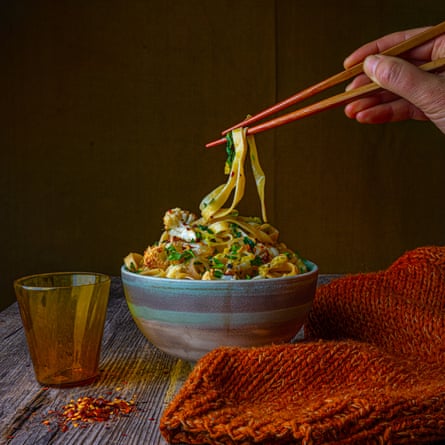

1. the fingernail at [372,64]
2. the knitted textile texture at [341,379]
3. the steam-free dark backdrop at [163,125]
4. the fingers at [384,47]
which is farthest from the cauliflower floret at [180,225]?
the steam-free dark backdrop at [163,125]

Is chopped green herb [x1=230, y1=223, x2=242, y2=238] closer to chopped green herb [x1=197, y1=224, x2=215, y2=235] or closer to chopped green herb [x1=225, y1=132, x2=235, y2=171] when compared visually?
chopped green herb [x1=197, y1=224, x2=215, y2=235]

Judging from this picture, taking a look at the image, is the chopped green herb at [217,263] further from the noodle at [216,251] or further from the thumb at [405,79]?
the thumb at [405,79]

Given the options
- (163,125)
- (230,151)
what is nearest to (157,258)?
(230,151)

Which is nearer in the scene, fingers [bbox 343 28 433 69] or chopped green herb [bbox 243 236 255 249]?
chopped green herb [bbox 243 236 255 249]

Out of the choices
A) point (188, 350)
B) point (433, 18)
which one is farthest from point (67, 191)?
point (188, 350)

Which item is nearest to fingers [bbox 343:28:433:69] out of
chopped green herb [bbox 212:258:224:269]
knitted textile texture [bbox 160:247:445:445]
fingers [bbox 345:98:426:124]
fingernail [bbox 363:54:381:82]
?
fingers [bbox 345:98:426:124]

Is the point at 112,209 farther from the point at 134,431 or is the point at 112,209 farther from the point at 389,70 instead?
the point at 134,431
